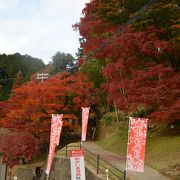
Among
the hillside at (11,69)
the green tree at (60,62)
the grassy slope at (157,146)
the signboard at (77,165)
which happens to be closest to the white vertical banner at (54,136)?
the grassy slope at (157,146)

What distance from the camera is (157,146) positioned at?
17.1m

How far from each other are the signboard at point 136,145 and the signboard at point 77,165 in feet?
5.90

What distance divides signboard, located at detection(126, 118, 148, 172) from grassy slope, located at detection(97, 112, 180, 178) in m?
2.03

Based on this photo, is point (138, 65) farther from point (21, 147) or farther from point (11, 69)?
point (11, 69)

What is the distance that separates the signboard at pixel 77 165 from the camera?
40.5 feet

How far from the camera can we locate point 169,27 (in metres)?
17.1

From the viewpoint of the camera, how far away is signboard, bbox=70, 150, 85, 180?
40.5 ft

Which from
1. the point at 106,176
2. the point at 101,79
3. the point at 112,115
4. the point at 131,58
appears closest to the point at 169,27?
the point at 131,58

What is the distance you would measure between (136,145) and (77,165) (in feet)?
7.20

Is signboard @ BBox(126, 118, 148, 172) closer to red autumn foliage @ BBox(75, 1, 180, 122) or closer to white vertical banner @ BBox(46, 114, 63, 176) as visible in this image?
red autumn foliage @ BBox(75, 1, 180, 122)

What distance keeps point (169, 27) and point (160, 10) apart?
0.89 metres

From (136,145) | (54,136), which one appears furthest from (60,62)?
(136,145)

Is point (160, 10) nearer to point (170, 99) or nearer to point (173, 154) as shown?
point (170, 99)

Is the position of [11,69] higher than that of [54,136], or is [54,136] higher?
[11,69]
